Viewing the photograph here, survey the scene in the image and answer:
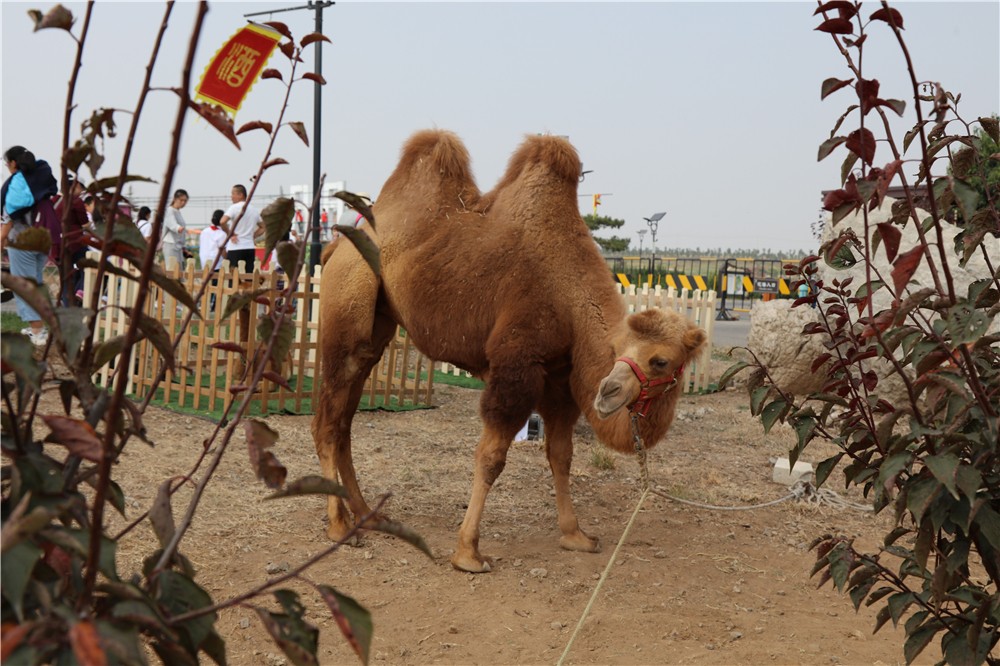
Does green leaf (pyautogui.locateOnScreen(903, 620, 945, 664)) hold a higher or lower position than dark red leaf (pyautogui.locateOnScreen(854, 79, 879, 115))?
lower

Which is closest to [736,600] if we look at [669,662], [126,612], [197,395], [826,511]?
[669,662]

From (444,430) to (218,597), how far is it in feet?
14.8

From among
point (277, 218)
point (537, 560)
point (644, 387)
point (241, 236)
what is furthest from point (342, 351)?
point (241, 236)

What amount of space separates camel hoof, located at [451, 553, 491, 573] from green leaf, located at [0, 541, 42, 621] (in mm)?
3910

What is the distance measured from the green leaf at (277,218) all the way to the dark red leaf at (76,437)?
22.0 inches

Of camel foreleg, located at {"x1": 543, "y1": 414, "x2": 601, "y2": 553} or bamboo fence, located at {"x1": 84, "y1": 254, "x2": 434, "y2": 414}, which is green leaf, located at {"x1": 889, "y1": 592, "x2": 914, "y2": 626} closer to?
camel foreleg, located at {"x1": 543, "y1": 414, "x2": 601, "y2": 553}

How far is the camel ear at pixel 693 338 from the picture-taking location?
15.4 ft

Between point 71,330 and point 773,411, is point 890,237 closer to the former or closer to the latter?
point 773,411

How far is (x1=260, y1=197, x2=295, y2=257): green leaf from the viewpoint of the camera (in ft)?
5.65

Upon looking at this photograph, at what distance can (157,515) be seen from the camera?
1.57m

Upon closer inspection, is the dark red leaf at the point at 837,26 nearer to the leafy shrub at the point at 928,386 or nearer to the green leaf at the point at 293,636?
the leafy shrub at the point at 928,386

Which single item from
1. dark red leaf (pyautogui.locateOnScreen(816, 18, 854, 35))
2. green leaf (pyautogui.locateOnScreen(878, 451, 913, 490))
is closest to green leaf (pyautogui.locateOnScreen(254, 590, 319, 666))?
green leaf (pyautogui.locateOnScreen(878, 451, 913, 490))

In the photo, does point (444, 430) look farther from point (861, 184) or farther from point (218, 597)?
point (861, 184)

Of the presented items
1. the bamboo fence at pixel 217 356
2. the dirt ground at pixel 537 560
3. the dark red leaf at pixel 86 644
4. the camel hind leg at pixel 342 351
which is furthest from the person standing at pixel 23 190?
the dark red leaf at pixel 86 644
